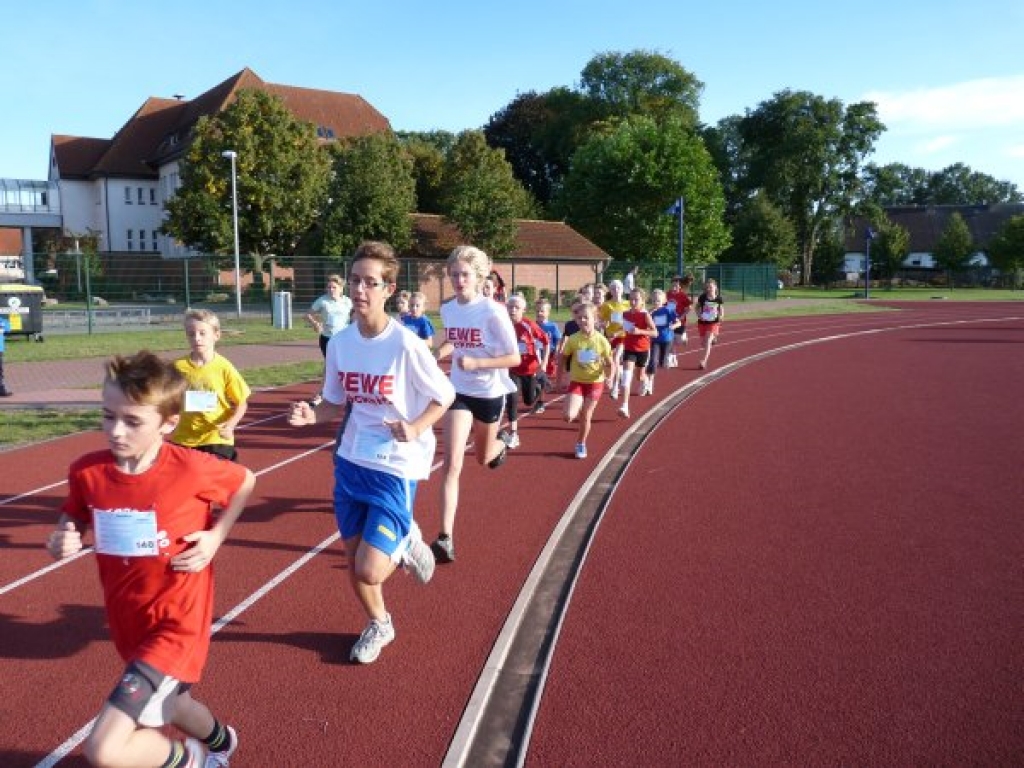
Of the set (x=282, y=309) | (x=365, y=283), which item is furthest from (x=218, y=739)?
(x=282, y=309)

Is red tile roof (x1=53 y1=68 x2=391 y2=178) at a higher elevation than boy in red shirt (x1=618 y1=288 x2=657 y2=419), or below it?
higher

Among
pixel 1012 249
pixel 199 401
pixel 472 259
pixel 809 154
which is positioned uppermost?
pixel 809 154

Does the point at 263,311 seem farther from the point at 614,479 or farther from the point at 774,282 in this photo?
the point at 774,282

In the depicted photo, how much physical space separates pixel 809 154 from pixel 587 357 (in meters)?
72.7

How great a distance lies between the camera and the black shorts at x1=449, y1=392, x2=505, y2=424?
595cm

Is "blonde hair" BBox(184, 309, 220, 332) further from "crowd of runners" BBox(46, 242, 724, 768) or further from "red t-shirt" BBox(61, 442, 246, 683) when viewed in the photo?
"red t-shirt" BBox(61, 442, 246, 683)

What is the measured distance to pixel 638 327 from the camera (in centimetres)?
1159

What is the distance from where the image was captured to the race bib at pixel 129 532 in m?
2.74

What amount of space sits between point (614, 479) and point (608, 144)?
43689mm

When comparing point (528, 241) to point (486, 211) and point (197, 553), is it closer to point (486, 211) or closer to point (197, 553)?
point (486, 211)

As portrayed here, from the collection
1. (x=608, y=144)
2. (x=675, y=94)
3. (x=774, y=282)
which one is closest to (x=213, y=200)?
(x=608, y=144)

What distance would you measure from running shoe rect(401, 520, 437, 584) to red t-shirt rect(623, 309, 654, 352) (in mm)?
7738

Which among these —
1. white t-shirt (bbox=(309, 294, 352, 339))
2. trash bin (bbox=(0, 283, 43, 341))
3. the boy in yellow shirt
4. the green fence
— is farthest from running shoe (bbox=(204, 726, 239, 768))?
the green fence

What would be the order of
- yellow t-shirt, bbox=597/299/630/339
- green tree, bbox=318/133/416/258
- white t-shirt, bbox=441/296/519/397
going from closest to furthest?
1. white t-shirt, bbox=441/296/519/397
2. yellow t-shirt, bbox=597/299/630/339
3. green tree, bbox=318/133/416/258
